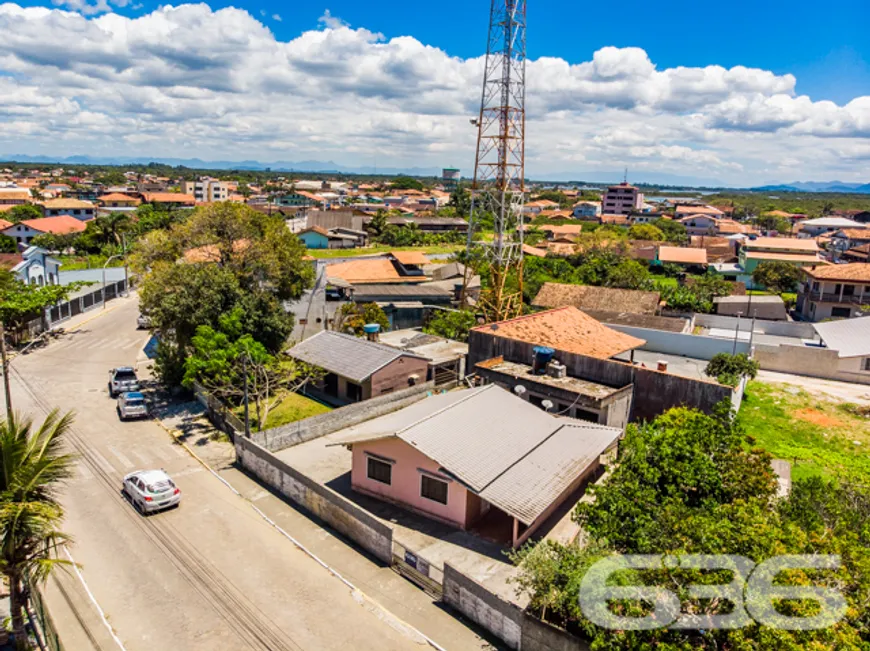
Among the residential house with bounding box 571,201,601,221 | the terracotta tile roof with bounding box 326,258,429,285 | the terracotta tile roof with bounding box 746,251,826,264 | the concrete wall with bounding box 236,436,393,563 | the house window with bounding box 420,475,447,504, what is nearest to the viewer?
the concrete wall with bounding box 236,436,393,563

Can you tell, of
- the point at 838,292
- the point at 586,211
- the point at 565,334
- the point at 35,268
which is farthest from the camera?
the point at 586,211

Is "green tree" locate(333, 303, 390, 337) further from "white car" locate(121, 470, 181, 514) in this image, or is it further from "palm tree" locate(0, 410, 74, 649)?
A: "palm tree" locate(0, 410, 74, 649)

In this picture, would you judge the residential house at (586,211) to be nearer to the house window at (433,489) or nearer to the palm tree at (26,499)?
the house window at (433,489)

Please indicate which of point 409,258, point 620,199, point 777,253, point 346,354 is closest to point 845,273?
point 777,253

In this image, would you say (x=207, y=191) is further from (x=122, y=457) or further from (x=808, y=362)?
(x=808, y=362)

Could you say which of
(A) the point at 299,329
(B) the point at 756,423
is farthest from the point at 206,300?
(B) the point at 756,423

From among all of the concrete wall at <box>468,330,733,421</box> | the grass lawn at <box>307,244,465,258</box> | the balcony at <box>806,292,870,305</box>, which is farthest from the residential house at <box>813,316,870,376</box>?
the grass lawn at <box>307,244,465,258</box>
